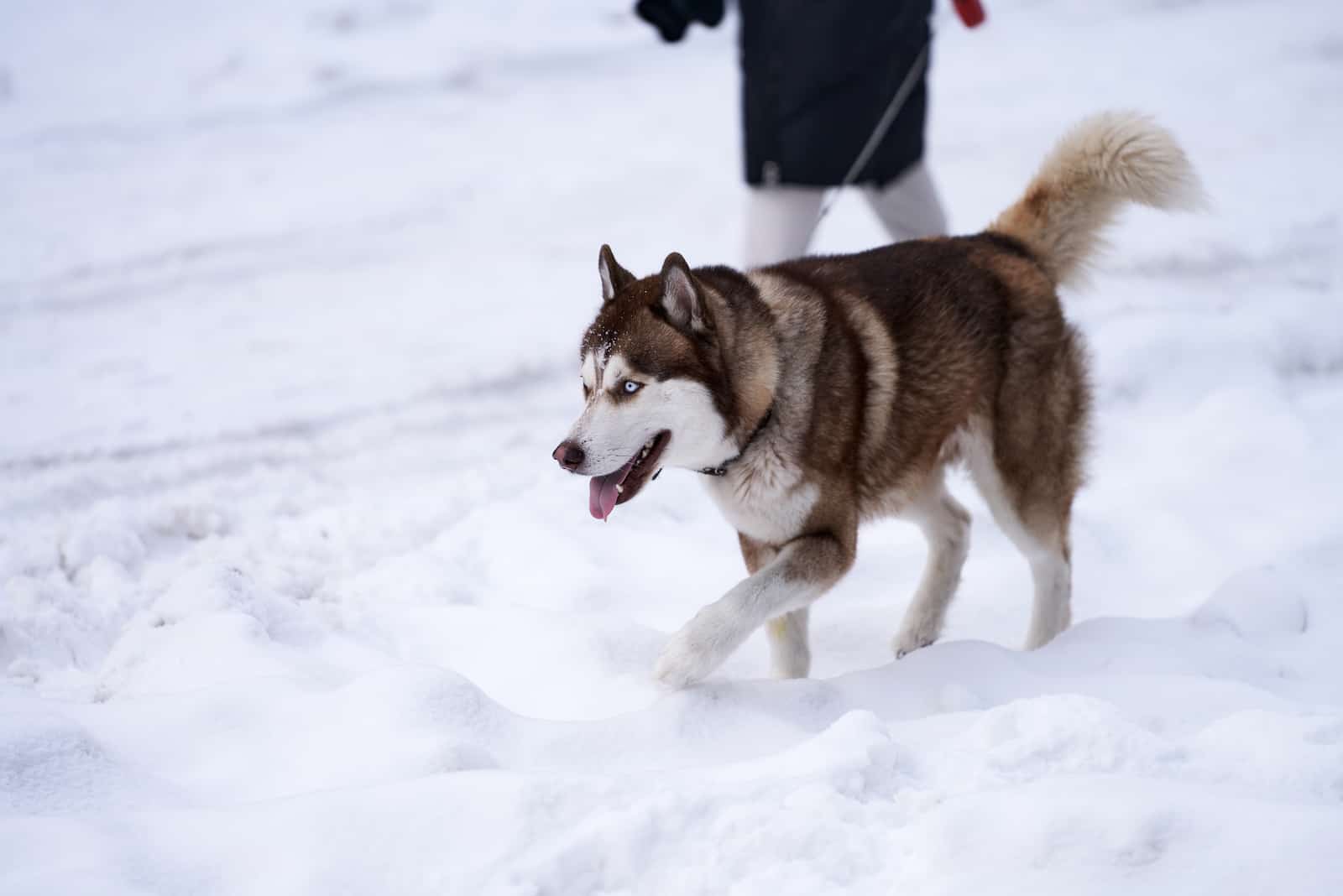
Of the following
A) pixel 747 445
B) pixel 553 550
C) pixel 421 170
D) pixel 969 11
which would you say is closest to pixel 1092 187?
pixel 969 11

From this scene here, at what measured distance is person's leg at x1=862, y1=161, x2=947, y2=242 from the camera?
442 cm

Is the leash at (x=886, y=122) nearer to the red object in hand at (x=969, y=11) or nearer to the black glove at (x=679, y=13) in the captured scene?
the red object in hand at (x=969, y=11)

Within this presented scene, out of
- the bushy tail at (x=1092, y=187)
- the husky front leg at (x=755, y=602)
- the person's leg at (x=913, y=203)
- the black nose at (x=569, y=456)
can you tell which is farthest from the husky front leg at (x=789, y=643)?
the person's leg at (x=913, y=203)

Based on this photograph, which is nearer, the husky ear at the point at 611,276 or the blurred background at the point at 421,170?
the husky ear at the point at 611,276

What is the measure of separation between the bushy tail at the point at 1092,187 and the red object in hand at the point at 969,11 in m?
1.07

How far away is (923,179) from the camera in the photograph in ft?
14.5

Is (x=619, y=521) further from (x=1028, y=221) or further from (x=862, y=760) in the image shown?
(x=862, y=760)

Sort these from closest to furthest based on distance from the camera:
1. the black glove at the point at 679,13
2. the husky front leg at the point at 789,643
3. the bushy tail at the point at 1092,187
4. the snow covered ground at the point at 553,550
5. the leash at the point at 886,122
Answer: the snow covered ground at the point at 553,550 < the husky front leg at the point at 789,643 < the bushy tail at the point at 1092,187 < the leash at the point at 886,122 < the black glove at the point at 679,13

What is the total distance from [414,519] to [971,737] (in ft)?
8.86

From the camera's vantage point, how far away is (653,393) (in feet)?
9.13

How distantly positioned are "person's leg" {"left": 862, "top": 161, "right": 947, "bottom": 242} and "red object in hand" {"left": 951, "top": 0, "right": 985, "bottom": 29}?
0.55 m

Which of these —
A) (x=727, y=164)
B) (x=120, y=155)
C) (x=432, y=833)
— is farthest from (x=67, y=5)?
(x=432, y=833)

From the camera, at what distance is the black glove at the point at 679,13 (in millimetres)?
4547

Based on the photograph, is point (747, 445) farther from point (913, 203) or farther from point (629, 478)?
point (913, 203)
